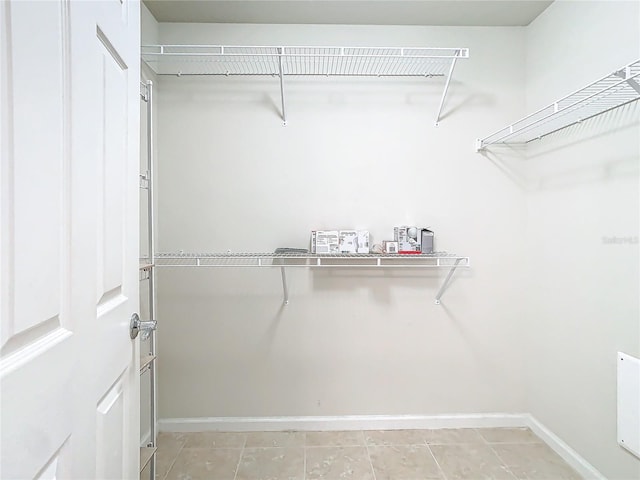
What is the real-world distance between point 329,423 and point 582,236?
1791mm

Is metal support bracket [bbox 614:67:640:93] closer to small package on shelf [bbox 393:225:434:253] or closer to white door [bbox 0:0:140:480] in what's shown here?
small package on shelf [bbox 393:225:434:253]

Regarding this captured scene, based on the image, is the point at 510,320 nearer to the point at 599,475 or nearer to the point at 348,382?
the point at 599,475

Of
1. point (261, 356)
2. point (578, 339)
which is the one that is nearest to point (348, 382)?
point (261, 356)

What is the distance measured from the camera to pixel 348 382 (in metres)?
2.12

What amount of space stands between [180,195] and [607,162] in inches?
90.8

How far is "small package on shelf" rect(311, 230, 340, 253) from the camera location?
2.00 meters

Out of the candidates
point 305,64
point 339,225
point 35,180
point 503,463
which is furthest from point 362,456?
point 305,64

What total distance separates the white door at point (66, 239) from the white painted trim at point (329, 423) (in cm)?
128

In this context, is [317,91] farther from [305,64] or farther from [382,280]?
[382,280]

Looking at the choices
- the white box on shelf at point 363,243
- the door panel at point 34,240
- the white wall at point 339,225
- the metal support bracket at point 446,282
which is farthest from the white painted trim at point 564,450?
the door panel at point 34,240

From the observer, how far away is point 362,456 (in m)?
1.85

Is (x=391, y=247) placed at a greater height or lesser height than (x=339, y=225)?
lesser

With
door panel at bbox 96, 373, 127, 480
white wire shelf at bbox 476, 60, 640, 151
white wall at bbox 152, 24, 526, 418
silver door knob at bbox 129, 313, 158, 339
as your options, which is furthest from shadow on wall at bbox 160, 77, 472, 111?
door panel at bbox 96, 373, 127, 480

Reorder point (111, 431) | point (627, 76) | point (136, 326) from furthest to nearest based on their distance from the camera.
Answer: point (627, 76)
point (136, 326)
point (111, 431)
